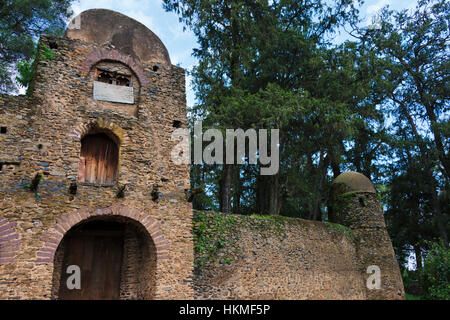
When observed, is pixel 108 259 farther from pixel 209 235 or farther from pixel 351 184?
pixel 351 184

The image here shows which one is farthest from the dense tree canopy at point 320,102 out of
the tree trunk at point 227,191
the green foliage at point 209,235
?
the green foliage at point 209,235

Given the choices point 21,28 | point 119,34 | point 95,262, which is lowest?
point 95,262

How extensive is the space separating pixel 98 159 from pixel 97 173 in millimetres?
356

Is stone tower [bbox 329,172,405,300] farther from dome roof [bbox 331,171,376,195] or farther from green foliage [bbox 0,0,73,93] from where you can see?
green foliage [bbox 0,0,73,93]

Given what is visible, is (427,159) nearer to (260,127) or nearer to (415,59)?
(415,59)

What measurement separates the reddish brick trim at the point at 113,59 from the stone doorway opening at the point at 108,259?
360 centimetres

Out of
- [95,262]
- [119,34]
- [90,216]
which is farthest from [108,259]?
[119,34]

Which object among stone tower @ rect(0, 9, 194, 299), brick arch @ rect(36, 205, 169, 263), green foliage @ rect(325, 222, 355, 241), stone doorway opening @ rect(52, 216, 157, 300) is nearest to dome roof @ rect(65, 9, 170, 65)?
stone tower @ rect(0, 9, 194, 299)

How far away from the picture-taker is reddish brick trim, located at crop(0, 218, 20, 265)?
257 inches

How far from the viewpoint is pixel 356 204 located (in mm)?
15438

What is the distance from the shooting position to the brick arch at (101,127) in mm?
8031

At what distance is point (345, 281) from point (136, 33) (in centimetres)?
1107

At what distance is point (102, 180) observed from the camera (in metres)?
8.33

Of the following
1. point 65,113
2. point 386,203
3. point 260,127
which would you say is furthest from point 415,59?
point 65,113
